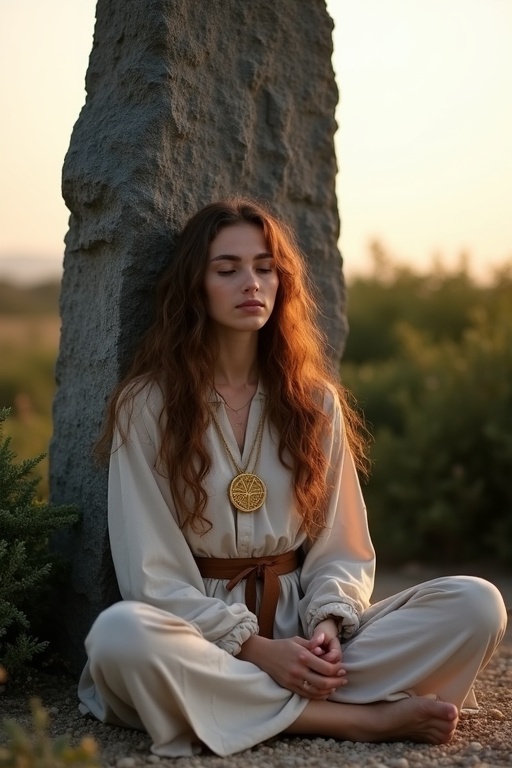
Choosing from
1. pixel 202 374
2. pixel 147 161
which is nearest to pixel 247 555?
pixel 202 374

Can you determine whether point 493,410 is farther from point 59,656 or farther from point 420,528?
point 59,656

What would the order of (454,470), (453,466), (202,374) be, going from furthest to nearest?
1. (453,466)
2. (454,470)
3. (202,374)

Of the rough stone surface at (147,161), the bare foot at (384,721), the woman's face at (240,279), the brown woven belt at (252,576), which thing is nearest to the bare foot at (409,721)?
the bare foot at (384,721)

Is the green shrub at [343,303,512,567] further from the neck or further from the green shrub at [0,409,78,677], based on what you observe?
the green shrub at [0,409,78,677]

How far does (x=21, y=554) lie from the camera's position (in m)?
3.44

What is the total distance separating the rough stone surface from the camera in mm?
3572

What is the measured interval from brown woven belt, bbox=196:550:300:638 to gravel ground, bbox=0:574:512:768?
407mm

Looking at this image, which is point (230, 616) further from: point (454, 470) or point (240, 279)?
point (454, 470)

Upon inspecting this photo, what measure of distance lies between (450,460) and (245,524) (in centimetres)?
362

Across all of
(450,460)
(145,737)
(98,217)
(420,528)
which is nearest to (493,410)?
(450,460)

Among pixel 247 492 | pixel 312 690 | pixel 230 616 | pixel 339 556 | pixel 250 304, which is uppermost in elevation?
pixel 250 304

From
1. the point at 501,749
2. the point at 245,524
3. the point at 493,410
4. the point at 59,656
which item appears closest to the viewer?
the point at 501,749

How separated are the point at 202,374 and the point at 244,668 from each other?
101 cm

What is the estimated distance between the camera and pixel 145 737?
10.1 ft
